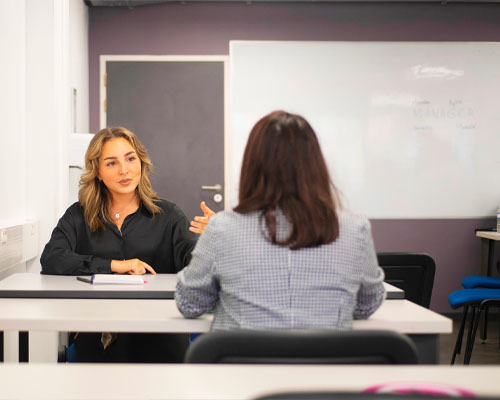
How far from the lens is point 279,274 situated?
1.46m

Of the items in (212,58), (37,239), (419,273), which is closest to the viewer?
(419,273)

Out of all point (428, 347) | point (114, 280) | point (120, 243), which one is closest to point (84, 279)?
point (114, 280)

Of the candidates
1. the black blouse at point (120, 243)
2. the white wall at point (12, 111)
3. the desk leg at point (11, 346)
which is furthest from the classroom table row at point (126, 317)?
the white wall at point (12, 111)

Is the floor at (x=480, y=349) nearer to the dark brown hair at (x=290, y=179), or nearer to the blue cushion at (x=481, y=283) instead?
the blue cushion at (x=481, y=283)

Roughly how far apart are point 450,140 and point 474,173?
34 cm

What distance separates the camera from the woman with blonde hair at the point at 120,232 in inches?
96.3

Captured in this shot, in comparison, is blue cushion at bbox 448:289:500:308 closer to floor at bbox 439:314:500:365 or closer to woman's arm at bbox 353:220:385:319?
floor at bbox 439:314:500:365

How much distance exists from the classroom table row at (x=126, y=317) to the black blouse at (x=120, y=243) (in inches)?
12.5

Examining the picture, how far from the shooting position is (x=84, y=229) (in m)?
2.65

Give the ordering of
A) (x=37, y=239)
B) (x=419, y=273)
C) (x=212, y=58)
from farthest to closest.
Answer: (x=212, y=58)
(x=37, y=239)
(x=419, y=273)

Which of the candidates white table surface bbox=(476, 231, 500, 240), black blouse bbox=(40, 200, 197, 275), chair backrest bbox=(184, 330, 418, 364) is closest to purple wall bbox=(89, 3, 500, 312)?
white table surface bbox=(476, 231, 500, 240)

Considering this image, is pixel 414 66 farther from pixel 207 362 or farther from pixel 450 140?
pixel 207 362

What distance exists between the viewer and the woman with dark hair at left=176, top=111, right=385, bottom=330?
4.80ft

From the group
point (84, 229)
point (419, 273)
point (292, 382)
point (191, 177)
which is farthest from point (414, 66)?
point (292, 382)
